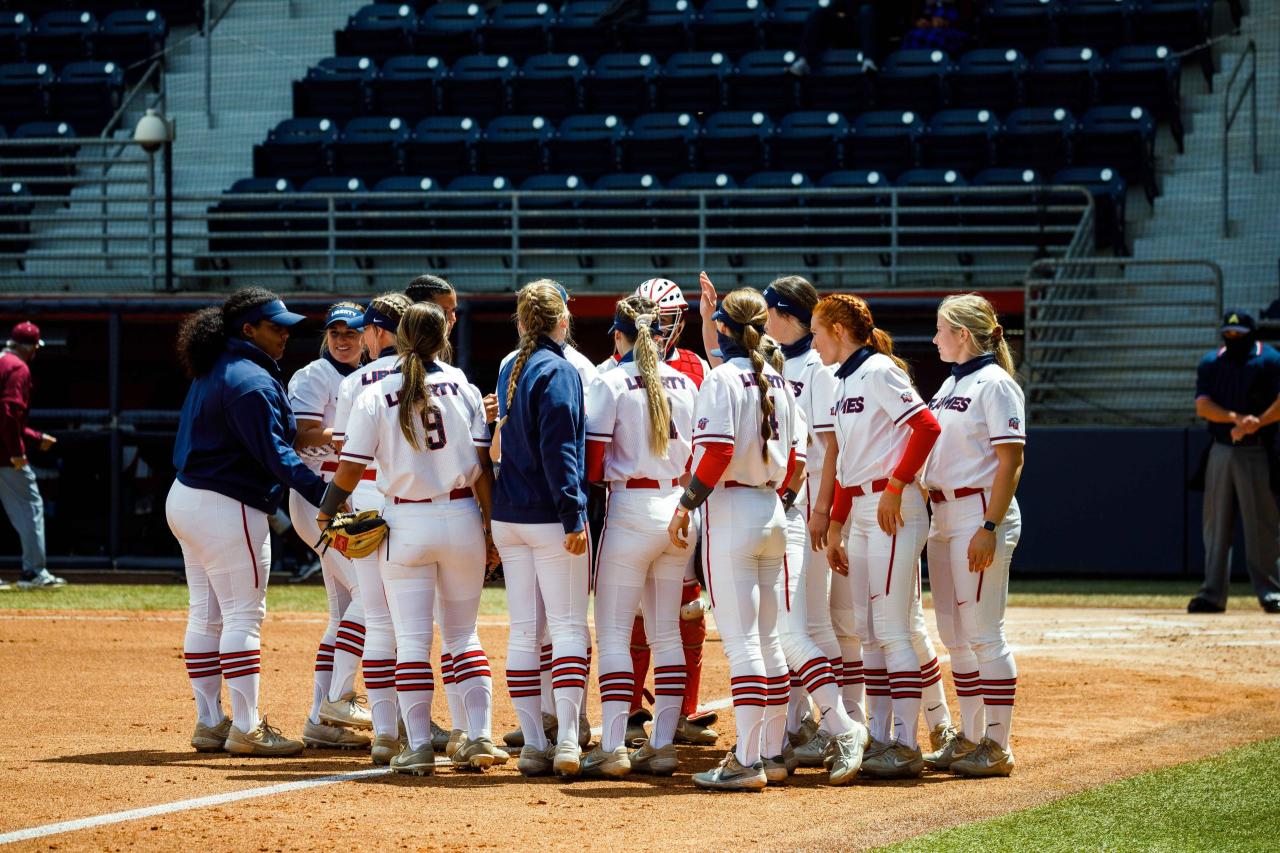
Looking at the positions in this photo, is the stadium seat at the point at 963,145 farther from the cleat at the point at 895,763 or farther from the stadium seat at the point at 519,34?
the cleat at the point at 895,763

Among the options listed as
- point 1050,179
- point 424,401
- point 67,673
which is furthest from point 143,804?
point 1050,179

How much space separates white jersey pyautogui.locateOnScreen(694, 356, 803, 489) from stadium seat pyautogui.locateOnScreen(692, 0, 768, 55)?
14629mm

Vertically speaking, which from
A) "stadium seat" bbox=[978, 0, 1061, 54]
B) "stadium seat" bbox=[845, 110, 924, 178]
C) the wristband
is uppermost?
"stadium seat" bbox=[978, 0, 1061, 54]

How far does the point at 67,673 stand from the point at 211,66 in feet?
48.0

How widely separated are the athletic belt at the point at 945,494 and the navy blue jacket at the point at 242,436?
247 centimetres

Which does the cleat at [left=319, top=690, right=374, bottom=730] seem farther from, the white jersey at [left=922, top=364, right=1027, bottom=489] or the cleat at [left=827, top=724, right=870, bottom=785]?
the white jersey at [left=922, top=364, right=1027, bottom=489]

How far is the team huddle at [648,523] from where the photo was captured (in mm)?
6082

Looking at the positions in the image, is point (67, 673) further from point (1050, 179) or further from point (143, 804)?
point (1050, 179)

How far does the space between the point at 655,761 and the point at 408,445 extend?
1.57m

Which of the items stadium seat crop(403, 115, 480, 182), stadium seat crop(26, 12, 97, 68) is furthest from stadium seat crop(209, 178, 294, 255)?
stadium seat crop(26, 12, 97, 68)

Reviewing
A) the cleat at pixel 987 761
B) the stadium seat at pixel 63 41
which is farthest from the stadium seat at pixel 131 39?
the cleat at pixel 987 761

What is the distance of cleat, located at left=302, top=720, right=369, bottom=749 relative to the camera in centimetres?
693

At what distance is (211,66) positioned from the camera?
21859 mm

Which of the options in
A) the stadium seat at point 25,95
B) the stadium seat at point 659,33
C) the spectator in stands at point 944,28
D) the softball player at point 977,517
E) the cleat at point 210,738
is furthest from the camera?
the stadium seat at point 25,95
